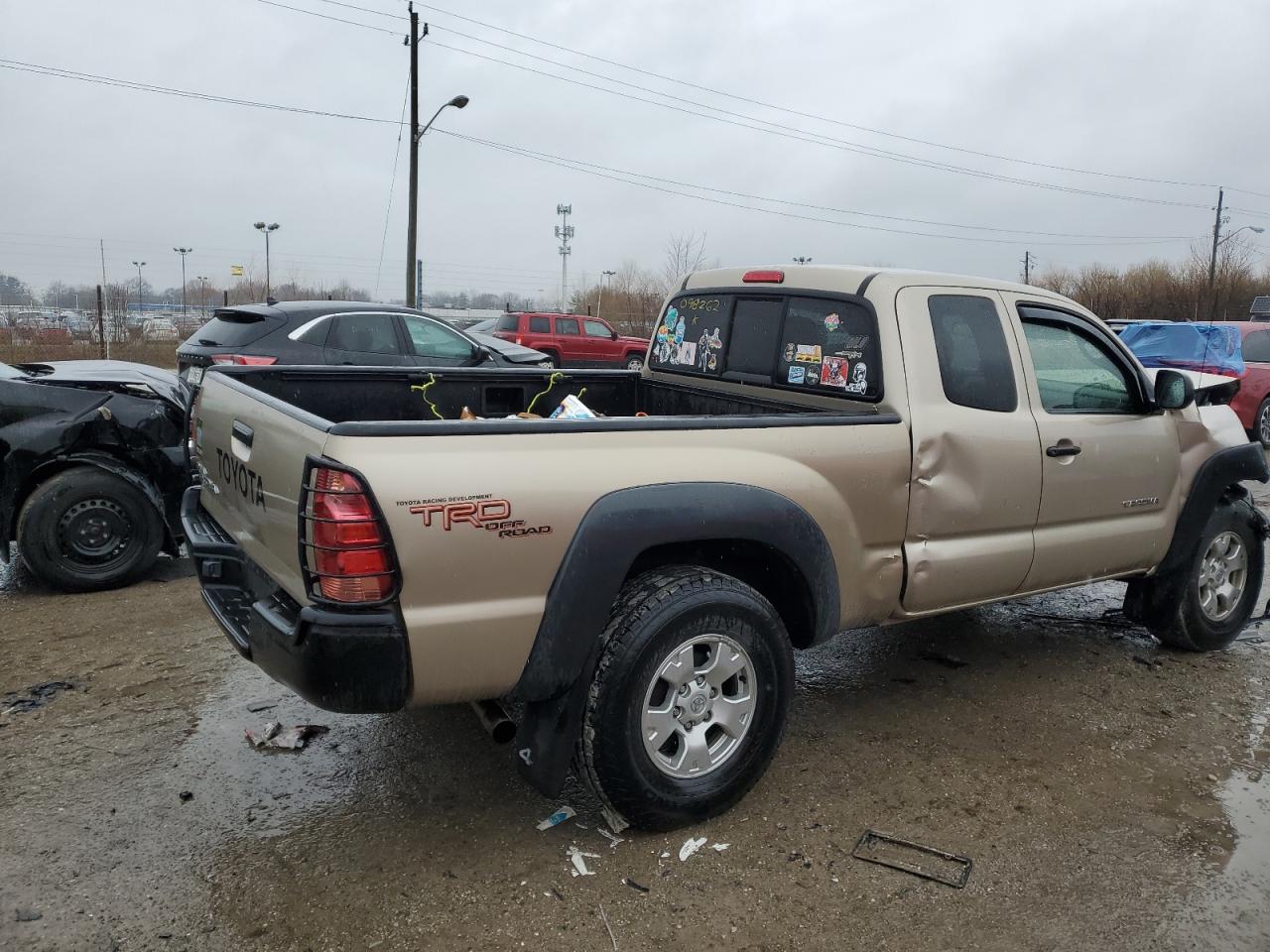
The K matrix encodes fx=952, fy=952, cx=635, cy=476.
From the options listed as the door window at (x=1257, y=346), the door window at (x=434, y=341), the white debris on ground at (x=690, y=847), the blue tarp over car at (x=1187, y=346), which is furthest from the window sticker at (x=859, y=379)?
the door window at (x=1257, y=346)

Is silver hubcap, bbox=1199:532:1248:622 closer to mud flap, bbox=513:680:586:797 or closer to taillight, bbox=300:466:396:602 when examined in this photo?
mud flap, bbox=513:680:586:797

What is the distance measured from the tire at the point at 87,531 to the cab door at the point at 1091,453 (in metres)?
4.82

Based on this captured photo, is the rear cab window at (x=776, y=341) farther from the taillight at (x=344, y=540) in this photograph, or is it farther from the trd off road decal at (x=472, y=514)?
the taillight at (x=344, y=540)

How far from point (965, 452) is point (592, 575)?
1.71m

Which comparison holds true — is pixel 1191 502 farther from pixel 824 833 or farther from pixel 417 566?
pixel 417 566

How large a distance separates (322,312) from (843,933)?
8639mm

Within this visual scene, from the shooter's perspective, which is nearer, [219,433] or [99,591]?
[219,433]

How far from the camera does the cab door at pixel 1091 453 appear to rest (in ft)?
13.3

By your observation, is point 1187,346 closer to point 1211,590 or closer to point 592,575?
point 1211,590

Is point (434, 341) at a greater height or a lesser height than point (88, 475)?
greater

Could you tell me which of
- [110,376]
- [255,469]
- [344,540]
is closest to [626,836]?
[344,540]

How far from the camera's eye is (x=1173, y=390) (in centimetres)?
432

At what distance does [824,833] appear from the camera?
10.6ft

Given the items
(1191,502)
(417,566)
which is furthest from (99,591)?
(1191,502)
